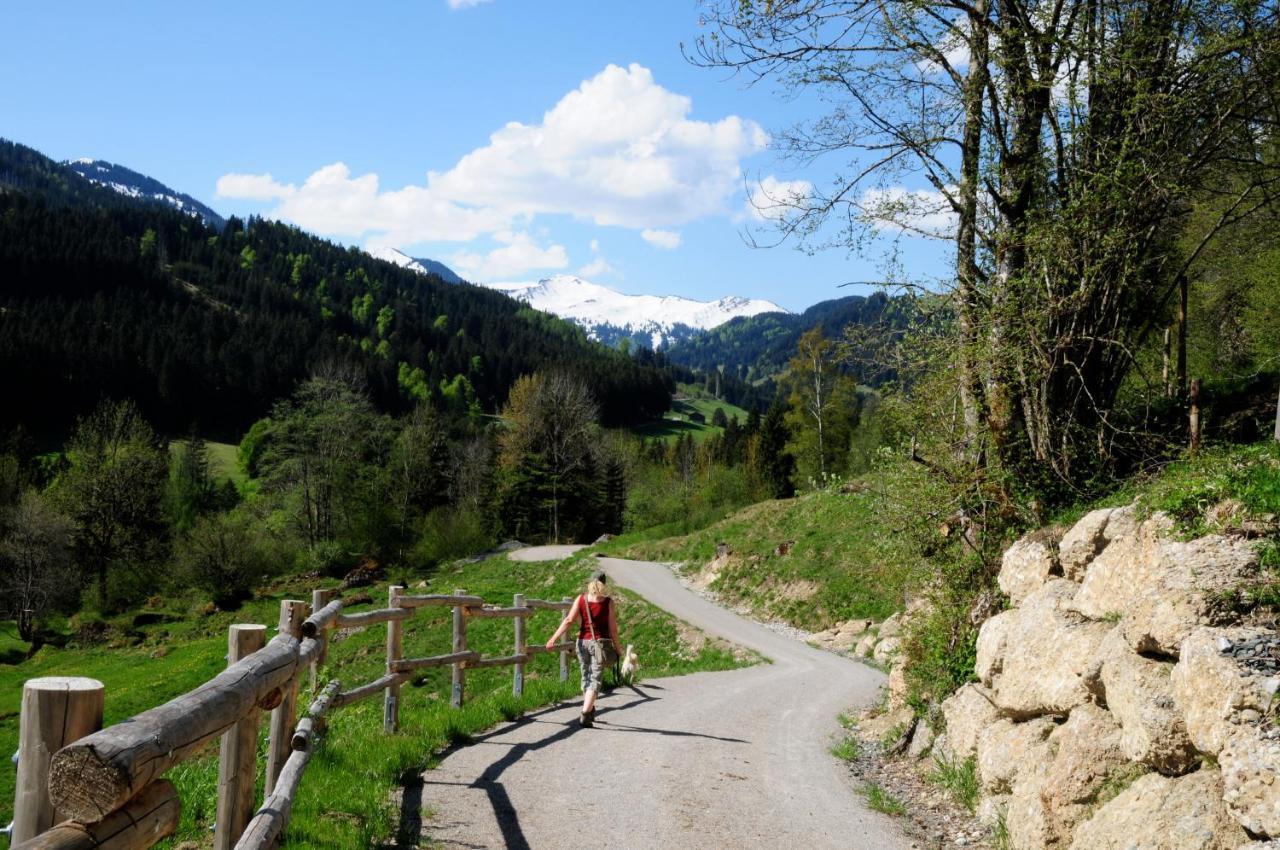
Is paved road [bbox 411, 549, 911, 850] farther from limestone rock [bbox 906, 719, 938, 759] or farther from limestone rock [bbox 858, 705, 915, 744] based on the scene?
limestone rock [bbox 906, 719, 938, 759]

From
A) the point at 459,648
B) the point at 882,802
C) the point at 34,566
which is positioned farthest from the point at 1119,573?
the point at 34,566

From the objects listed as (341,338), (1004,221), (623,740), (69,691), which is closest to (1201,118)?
(1004,221)

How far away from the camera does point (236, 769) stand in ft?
14.9

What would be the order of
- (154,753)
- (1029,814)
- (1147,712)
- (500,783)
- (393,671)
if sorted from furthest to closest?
(393,671) < (500,783) < (1029,814) < (1147,712) < (154,753)

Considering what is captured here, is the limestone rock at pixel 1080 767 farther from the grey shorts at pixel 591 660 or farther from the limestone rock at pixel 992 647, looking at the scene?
the grey shorts at pixel 591 660

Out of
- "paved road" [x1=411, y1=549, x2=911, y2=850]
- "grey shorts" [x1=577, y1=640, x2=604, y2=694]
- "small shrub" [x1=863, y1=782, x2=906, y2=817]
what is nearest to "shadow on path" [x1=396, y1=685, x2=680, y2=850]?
"paved road" [x1=411, y1=549, x2=911, y2=850]

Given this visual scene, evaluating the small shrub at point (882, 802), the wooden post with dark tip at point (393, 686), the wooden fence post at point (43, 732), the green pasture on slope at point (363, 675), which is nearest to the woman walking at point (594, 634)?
the green pasture on slope at point (363, 675)

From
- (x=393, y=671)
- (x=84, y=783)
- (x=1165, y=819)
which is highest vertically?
(x=84, y=783)

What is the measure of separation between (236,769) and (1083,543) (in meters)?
7.04

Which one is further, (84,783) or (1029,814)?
(1029,814)

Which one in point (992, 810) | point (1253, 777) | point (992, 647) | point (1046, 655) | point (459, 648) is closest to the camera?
point (1253, 777)

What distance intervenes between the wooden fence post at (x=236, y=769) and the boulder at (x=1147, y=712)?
5356 mm

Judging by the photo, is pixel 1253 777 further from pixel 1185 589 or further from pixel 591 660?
pixel 591 660

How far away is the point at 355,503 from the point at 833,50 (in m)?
48.8
